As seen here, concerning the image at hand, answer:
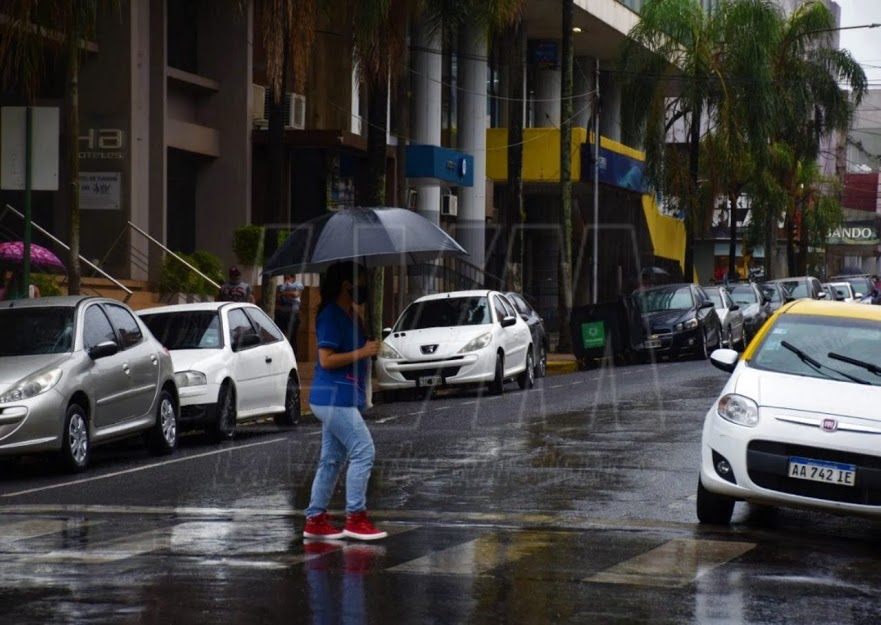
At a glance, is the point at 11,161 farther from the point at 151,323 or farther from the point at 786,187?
the point at 786,187

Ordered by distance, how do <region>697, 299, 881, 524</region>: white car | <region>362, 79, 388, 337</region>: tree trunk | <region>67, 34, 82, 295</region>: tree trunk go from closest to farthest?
<region>697, 299, 881, 524</region>: white car < <region>67, 34, 82, 295</region>: tree trunk < <region>362, 79, 388, 337</region>: tree trunk

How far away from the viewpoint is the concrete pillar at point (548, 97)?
5141 cm

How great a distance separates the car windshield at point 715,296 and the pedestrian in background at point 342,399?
29934 mm

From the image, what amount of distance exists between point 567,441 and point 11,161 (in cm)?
636

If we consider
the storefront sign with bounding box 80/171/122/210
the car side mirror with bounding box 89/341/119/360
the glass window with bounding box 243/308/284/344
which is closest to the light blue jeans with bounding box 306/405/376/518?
the car side mirror with bounding box 89/341/119/360

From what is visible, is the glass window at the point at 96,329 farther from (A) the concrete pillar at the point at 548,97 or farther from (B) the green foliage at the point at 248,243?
(A) the concrete pillar at the point at 548,97

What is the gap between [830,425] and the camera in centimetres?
1070

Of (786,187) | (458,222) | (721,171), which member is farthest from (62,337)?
(786,187)

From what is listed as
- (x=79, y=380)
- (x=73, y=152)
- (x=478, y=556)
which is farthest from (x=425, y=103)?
(x=478, y=556)

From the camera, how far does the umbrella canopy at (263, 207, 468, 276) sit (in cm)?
1142

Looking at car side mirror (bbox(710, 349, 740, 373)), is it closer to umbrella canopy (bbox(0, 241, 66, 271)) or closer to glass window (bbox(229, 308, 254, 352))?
glass window (bbox(229, 308, 254, 352))

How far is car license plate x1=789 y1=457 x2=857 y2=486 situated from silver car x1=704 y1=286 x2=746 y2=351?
28055 millimetres

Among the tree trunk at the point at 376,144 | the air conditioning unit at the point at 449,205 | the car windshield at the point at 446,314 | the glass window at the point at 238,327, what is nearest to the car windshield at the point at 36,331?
the glass window at the point at 238,327

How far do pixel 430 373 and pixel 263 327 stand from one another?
16.5 feet
